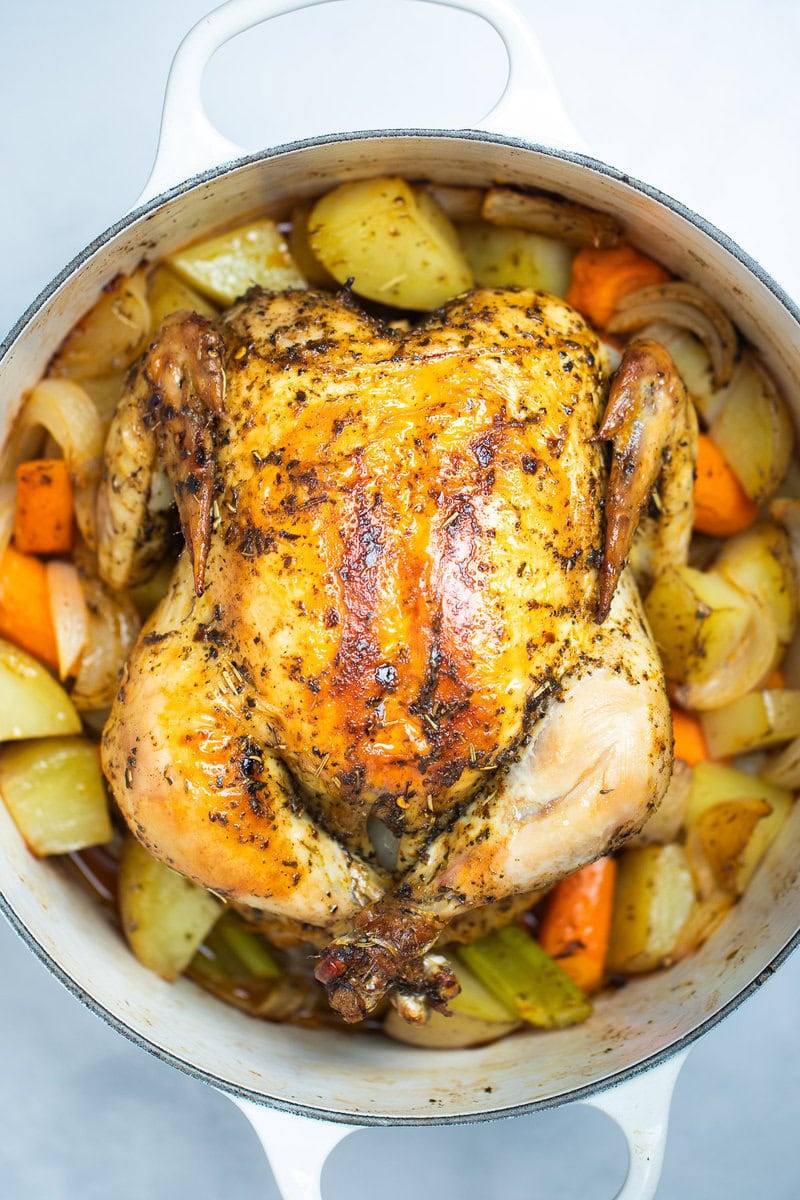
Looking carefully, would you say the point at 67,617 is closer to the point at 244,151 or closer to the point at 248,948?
the point at 248,948

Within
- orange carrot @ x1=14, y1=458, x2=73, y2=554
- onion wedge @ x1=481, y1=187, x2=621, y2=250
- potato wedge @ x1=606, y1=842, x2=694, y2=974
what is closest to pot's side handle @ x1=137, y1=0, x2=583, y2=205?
onion wedge @ x1=481, y1=187, x2=621, y2=250

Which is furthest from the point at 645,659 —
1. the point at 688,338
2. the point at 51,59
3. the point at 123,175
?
the point at 51,59

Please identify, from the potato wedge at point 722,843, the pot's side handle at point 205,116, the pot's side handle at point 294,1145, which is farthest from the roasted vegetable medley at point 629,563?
the pot's side handle at point 294,1145

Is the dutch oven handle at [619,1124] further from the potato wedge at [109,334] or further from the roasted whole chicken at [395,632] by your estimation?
the potato wedge at [109,334]

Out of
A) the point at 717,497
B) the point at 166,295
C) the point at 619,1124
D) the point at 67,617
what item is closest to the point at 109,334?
the point at 166,295

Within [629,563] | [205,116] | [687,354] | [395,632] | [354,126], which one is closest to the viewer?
[395,632]

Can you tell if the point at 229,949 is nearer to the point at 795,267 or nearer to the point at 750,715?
the point at 750,715
